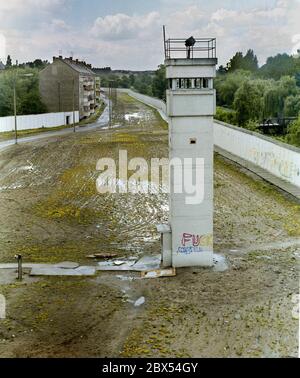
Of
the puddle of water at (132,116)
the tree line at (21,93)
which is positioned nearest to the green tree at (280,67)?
the puddle of water at (132,116)

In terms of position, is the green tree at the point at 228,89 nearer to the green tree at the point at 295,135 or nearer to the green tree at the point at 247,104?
the green tree at the point at 247,104

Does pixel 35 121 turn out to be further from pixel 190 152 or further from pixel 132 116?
pixel 190 152

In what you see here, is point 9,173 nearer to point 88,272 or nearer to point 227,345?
point 88,272

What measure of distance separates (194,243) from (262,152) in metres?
16.6

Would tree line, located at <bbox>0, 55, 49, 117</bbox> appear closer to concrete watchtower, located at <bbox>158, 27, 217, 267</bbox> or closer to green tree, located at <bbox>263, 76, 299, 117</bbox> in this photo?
green tree, located at <bbox>263, 76, 299, 117</bbox>

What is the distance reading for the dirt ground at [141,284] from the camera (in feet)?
32.3

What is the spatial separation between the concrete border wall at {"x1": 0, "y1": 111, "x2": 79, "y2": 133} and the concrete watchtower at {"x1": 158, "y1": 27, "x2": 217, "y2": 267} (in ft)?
114

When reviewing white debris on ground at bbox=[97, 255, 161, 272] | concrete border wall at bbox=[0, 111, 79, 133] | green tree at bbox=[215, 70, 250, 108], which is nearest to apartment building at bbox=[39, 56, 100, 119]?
concrete border wall at bbox=[0, 111, 79, 133]

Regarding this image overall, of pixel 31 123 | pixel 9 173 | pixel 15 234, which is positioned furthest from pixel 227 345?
pixel 31 123

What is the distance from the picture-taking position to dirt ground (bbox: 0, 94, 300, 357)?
9852 millimetres

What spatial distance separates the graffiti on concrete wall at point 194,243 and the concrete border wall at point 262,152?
9782 millimetres

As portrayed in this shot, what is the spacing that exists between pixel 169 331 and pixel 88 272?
4175 mm

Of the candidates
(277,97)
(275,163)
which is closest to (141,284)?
(275,163)

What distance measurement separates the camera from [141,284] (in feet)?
42.6
